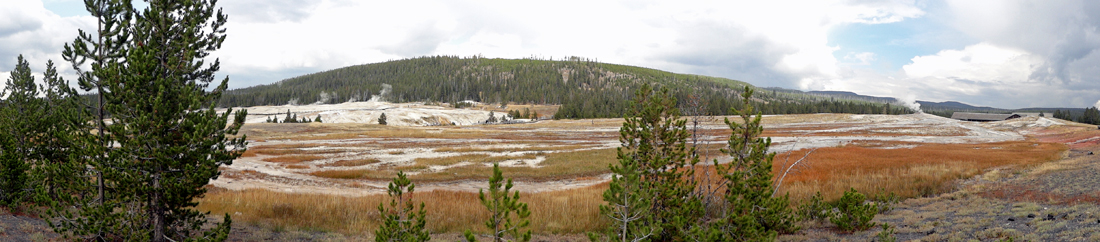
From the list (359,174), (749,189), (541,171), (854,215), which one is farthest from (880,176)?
(359,174)

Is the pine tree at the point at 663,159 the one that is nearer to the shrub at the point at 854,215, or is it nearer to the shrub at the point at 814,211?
the shrub at the point at 854,215

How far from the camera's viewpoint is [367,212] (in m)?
13.0

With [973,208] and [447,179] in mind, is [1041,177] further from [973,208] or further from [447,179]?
[447,179]

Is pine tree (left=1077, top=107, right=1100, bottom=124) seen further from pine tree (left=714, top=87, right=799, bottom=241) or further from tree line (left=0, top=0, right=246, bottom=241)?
tree line (left=0, top=0, right=246, bottom=241)

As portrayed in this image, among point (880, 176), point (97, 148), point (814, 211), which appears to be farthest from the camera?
point (880, 176)

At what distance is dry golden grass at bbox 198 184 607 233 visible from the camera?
11516mm

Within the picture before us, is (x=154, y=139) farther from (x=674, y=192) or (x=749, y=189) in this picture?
(x=749, y=189)

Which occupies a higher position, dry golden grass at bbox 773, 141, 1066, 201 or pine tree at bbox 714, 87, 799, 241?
pine tree at bbox 714, 87, 799, 241

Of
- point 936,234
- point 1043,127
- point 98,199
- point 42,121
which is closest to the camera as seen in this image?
point 98,199

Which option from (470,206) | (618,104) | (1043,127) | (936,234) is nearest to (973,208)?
(936,234)

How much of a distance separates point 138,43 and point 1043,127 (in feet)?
389

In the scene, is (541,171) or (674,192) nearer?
(674,192)

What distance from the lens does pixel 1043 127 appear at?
267 feet

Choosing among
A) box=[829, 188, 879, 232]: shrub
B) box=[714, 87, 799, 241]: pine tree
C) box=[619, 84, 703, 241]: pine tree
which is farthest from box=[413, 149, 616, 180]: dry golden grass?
box=[714, 87, 799, 241]: pine tree
